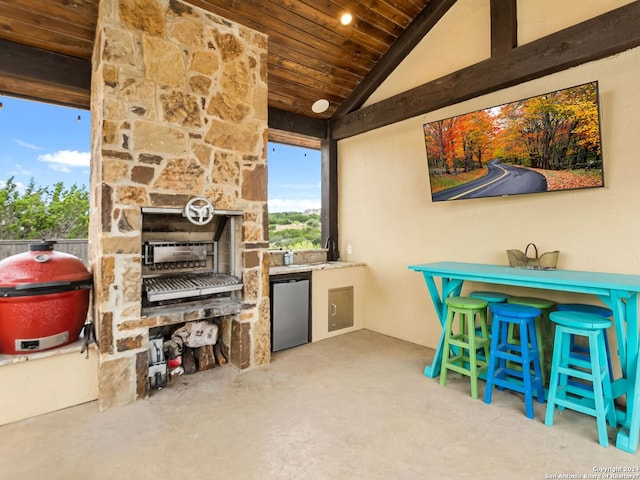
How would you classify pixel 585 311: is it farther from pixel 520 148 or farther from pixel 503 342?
pixel 520 148

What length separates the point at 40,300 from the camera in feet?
7.47

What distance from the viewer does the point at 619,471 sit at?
1.74 meters

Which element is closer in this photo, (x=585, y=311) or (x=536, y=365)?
(x=585, y=311)

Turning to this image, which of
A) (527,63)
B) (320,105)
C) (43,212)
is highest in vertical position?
(320,105)

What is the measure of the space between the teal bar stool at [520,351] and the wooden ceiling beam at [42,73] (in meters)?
3.84

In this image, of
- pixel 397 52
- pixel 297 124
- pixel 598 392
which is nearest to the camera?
pixel 598 392

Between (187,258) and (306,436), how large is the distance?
1816 mm

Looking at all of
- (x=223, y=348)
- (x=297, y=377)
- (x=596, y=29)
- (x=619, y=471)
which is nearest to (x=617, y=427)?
(x=619, y=471)

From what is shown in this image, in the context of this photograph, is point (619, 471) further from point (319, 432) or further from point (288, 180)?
point (288, 180)

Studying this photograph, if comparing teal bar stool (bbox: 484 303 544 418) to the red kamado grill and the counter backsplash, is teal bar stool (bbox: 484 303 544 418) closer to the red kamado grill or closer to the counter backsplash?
the counter backsplash

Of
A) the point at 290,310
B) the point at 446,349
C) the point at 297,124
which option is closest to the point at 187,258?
the point at 290,310

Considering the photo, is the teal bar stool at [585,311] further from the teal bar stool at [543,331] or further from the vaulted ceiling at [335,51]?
the vaulted ceiling at [335,51]

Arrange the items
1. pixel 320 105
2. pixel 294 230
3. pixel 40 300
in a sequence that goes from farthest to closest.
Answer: pixel 294 230, pixel 320 105, pixel 40 300

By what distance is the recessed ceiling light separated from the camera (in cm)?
410
